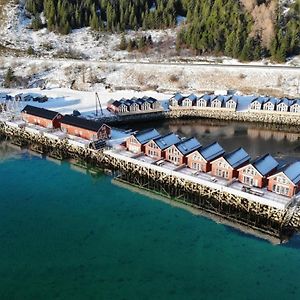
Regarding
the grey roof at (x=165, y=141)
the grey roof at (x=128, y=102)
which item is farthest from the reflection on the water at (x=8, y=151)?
the grey roof at (x=128, y=102)

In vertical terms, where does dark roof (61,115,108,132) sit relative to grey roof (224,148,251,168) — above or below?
above

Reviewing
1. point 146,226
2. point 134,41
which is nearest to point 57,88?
point 134,41

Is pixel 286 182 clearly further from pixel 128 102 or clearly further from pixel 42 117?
pixel 128 102

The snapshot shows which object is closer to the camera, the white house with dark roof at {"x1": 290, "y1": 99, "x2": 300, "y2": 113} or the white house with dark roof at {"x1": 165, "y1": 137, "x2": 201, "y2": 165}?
the white house with dark roof at {"x1": 165, "y1": 137, "x2": 201, "y2": 165}

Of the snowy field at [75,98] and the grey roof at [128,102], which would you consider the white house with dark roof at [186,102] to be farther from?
the grey roof at [128,102]

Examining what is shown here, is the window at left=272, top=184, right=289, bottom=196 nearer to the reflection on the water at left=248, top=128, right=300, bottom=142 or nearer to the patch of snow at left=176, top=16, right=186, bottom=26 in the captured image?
the reflection on the water at left=248, top=128, right=300, bottom=142

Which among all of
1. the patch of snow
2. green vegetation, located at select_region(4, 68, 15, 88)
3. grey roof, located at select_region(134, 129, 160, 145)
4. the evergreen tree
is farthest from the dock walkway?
the patch of snow

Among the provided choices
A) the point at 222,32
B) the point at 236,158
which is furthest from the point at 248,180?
the point at 222,32
